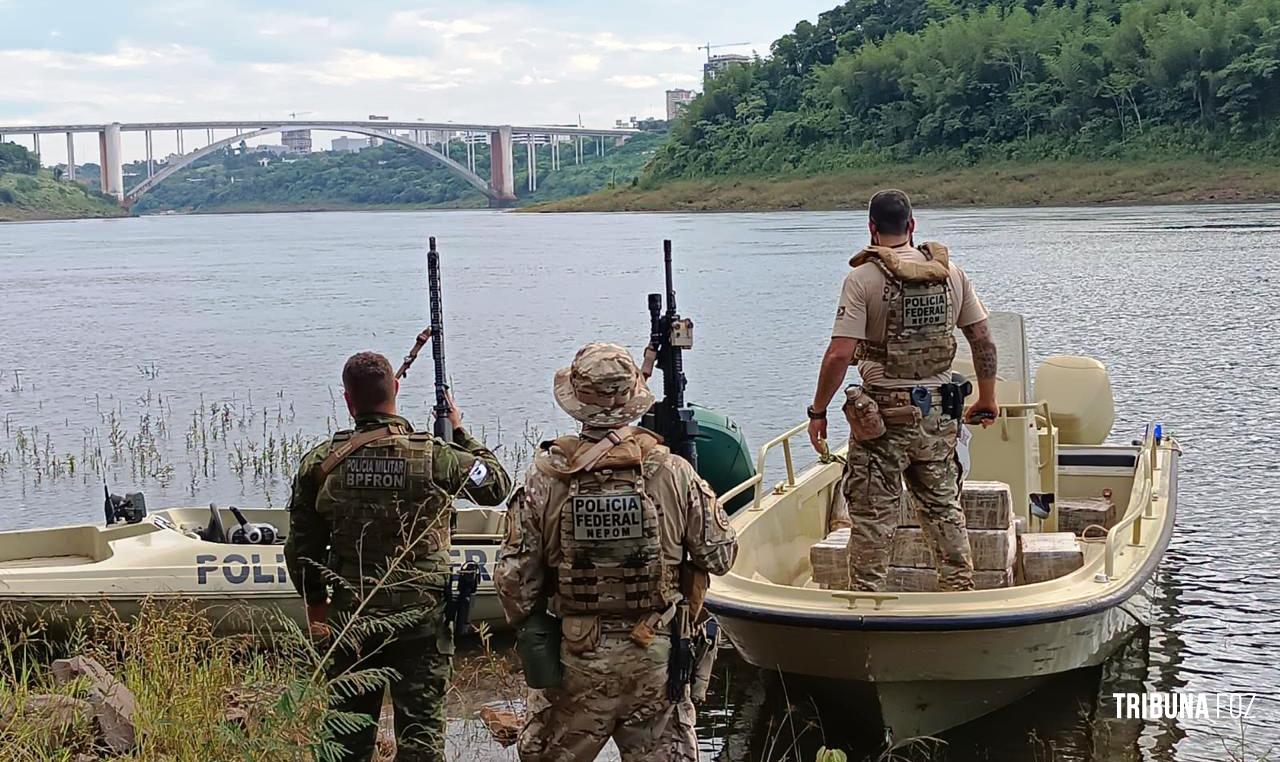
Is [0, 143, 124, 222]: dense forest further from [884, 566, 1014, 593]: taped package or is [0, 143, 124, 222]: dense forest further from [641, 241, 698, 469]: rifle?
[884, 566, 1014, 593]: taped package

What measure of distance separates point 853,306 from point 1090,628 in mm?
1800

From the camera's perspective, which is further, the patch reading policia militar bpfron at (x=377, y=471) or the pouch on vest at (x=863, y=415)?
the pouch on vest at (x=863, y=415)

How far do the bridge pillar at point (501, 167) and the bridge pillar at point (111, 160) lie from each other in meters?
26.6

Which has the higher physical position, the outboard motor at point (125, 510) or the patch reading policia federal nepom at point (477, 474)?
the patch reading policia federal nepom at point (477, 474)

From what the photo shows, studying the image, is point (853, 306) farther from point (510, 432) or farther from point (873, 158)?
point (873, 158)

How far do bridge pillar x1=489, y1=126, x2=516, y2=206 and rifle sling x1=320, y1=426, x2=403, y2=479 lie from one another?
108252 millimetres

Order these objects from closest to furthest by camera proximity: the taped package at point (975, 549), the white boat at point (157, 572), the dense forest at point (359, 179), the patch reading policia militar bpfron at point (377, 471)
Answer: the patch reading policia militar bpfron at point (377, 471)
the taped package at point (975, 549)
the white boat at point (157, 572)
the dense forest at point (359, 179)

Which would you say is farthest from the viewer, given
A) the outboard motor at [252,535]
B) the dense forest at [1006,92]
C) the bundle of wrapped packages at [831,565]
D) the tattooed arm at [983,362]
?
the dense forest at [1006,92]

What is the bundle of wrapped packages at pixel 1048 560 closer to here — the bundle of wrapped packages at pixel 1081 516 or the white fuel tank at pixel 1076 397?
the bundle of wrapped packages at pixel 1081 516

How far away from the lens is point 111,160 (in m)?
106

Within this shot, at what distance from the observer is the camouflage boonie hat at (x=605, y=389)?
157 inches

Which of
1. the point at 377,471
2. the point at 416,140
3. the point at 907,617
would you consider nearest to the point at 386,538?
the point at 377,471

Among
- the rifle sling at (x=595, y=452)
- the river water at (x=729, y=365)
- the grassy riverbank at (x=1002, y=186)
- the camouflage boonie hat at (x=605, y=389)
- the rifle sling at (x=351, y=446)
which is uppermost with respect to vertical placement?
the grassy riverbank at (x=1002, y=186)

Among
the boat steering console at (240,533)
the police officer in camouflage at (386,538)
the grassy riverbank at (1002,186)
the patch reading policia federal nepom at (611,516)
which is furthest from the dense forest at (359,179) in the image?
the patch reading policia federal nepom at (611,516)
